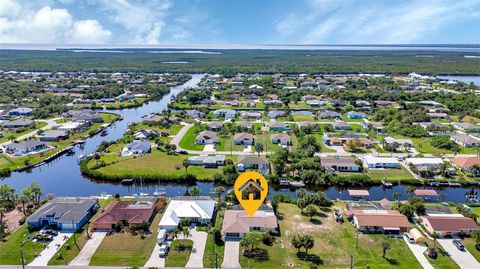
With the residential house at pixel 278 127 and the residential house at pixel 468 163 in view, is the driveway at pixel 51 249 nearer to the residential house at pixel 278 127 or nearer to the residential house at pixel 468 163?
the residential house at pixel 278 127

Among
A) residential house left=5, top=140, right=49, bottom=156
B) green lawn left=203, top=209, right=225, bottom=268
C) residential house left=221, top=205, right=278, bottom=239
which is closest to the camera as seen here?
green lawn left=203, top=209, right=225, bottom=268

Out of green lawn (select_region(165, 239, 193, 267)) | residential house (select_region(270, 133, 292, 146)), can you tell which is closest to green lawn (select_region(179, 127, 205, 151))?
residential house (select_region(270, 133, 292, 146))

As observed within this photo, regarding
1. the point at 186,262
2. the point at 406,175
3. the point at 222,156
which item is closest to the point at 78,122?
the point at 222,156

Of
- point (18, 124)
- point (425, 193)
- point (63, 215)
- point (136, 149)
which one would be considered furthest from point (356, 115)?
point (18, 124)

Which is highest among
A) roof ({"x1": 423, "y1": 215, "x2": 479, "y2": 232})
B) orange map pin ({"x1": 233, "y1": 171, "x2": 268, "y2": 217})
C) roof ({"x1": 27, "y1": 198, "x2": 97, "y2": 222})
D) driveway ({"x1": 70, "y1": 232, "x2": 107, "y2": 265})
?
orange map pin ({"x1": 233, "y1": 171, "x2": 268, "y2": 217})

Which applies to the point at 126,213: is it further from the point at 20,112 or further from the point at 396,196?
the point at 20,112

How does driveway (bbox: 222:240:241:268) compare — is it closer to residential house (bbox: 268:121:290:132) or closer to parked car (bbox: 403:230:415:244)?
parked car (bbox: 403:230:415:244)
